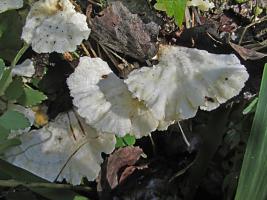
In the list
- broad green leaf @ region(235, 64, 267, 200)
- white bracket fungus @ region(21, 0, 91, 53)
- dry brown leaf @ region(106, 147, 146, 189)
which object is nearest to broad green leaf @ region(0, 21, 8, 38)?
white bracket fungus @ region(21, 0, 91, 53)

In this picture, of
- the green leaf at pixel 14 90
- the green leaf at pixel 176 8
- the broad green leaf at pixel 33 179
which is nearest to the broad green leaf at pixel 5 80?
the green leaf at pixel 14 90

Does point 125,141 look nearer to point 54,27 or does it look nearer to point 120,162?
point 120,162

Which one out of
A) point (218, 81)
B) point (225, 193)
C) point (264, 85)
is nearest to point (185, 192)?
point (225, 193)

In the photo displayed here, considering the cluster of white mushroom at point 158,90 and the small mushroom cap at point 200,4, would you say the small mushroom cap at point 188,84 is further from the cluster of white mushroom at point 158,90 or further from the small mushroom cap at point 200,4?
the small mushroom cap at point 200,4

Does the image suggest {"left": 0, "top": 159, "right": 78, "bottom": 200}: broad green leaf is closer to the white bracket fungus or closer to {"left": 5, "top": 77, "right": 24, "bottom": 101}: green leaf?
{"left": 5, "top": 77, "right": 24, "bottom": 101}: green leaf

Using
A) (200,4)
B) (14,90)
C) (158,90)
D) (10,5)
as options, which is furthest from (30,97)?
(200,4)

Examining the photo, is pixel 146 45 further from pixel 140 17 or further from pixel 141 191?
pixel 141 191

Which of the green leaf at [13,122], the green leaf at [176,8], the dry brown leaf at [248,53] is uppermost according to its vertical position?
the green leaf at [176,8]
